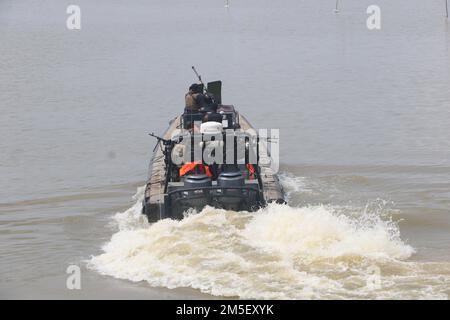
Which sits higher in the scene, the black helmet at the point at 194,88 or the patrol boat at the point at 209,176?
the black helmet at the point at 194,88

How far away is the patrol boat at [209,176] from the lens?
14883 millimetres

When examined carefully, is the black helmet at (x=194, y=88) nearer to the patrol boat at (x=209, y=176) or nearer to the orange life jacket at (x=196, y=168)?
the patrol boat at (x=209, y=176)

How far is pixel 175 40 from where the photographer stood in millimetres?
49281

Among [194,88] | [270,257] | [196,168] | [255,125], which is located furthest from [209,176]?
[255,125]

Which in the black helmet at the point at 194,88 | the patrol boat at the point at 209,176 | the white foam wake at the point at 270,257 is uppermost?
the black helmet at the point at 194,88

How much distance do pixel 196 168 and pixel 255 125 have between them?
11.4 metres

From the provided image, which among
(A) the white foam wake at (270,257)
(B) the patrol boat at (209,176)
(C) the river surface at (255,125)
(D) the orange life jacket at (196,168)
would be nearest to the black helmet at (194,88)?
(C) the river surface at (255,125)

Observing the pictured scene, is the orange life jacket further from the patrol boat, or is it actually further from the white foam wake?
the white foam wake

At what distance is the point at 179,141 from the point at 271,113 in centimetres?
1268

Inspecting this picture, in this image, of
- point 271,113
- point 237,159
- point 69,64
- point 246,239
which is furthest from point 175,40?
point 246,239

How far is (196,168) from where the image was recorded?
15.9 m

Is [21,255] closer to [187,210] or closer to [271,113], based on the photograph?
[187,210]

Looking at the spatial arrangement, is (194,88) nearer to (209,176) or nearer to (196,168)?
(196,168)
